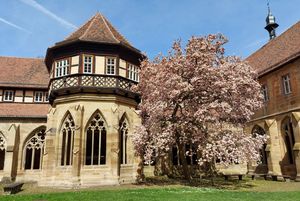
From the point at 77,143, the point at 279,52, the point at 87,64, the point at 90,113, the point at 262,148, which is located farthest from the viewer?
the point at 262,148

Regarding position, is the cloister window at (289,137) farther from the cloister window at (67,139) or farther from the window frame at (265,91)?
the cloister window at (67,139)

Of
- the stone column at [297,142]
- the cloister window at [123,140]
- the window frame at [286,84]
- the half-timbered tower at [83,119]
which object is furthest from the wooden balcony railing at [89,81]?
the window frame at [286,84]

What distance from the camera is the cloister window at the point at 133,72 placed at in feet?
67.6

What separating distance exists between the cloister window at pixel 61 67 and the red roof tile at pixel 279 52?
18186 millimetres

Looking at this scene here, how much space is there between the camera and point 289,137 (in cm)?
2148

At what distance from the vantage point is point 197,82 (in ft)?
56.1

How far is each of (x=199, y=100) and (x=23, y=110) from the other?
52.1 ft

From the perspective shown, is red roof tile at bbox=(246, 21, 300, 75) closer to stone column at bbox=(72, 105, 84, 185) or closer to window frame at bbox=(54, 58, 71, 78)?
stone column at bbox=(72, 105, 84, 185)

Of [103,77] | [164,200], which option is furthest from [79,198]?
[103,77]

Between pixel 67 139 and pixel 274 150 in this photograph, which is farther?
pixel 274 150

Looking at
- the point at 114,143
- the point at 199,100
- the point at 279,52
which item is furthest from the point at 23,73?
the point at 279,52

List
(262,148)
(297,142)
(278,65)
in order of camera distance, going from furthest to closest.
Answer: (262,148) < (278,65) < (297,142)

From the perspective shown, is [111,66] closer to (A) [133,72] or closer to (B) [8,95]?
(A) [133,72]

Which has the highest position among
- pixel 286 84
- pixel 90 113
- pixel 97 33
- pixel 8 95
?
pixel 97 33
